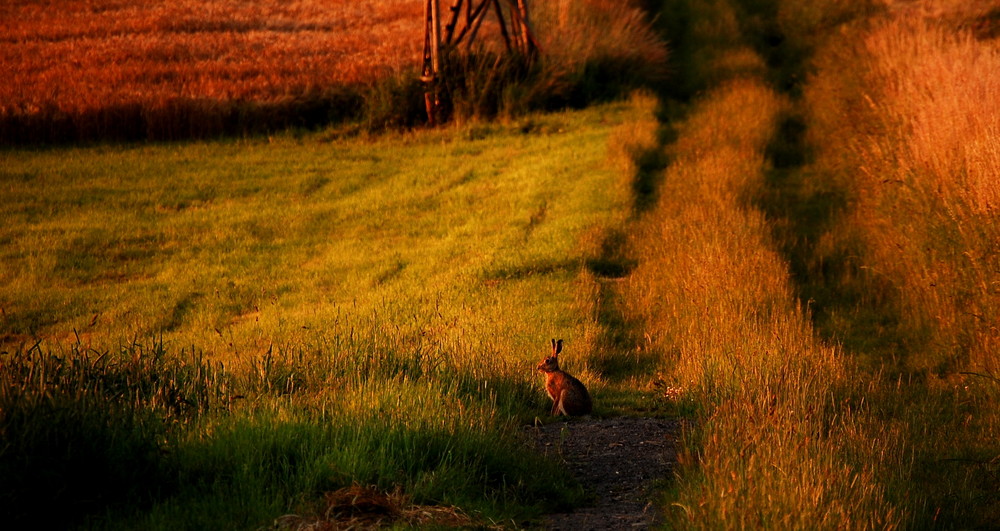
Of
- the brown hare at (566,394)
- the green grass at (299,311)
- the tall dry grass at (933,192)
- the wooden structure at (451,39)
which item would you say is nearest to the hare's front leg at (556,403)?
the brown hare at (566,394)

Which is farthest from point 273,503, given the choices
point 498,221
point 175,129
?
point 175,129

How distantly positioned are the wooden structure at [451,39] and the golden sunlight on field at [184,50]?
4.17ft

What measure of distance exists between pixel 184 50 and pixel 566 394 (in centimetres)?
1861

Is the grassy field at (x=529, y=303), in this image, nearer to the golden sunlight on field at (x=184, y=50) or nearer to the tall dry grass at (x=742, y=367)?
the tall dry grass at (x=742, y=367)

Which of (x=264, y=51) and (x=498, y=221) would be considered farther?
(x=264, y=51)

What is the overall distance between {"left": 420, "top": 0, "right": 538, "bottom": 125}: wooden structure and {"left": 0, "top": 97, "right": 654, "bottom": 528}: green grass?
1155 millimetres

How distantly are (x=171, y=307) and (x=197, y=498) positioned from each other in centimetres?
824

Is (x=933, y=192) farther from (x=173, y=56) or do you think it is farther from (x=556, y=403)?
(x=173, y=56)

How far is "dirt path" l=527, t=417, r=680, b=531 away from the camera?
5.93m

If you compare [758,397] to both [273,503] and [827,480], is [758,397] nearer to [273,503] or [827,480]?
[827,480]

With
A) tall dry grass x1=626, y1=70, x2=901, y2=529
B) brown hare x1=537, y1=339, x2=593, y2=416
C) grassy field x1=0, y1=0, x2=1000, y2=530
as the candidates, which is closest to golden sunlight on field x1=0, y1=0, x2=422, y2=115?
grassy field x1=0, y1=0, x2=1000, y2=530

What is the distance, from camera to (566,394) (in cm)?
801

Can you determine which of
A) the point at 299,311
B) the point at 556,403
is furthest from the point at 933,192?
the point at 299,311

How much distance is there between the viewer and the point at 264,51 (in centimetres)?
2459
